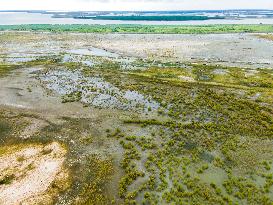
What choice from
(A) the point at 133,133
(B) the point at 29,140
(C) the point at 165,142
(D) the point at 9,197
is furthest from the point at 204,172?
(B) the point at 29,140

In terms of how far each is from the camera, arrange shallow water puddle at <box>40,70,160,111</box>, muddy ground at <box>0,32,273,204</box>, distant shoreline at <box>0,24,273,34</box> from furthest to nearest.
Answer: distant shoreline at <box>0,24,273,34</box> < shallow water puddle at <box>40,70,160,111</box> < muddy ground at <box>0,32,273,204</box>

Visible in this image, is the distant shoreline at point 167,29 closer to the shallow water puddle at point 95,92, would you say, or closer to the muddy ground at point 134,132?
the muddy ground at point 134,132

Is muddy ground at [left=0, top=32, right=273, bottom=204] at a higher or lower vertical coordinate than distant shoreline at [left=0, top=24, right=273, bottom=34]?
higher

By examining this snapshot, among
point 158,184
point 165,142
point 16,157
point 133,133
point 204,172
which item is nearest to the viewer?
point 158,184

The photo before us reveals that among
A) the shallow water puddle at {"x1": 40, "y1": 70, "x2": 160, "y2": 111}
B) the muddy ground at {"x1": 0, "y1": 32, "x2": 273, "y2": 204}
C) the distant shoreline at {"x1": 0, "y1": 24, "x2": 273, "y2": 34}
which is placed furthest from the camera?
the distant shoreline at {"x1": 0, "y1": 24, "x2": 273, "y2": 34}

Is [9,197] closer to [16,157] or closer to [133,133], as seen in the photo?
[16,157]

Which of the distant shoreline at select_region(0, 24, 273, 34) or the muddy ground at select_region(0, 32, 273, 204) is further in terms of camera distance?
the distant shoreline at select_region(0, 24, 273, 34)

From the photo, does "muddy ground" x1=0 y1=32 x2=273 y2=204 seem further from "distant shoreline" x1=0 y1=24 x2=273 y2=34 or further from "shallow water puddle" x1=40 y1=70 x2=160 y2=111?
"distant shoreline" x1=0 y1=24 x2=273 y2=34

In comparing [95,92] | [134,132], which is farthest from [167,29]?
[134,132]

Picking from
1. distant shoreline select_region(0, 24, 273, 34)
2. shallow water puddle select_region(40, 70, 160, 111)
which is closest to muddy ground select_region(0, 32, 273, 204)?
shallow water puddle select_region(40, 70, 160, 111)

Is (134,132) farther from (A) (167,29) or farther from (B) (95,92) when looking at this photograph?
(A) (167,29)

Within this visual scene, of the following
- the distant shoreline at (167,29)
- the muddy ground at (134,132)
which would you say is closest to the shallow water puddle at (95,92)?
the muddy ground at (134,132)
